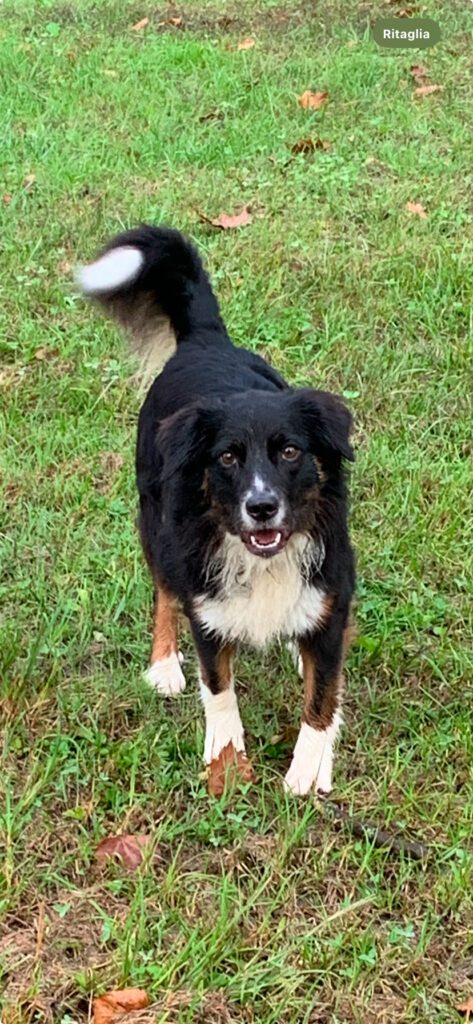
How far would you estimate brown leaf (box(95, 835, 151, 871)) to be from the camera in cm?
263

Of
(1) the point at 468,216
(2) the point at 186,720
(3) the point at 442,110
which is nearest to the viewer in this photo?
(2) the point at 186,720

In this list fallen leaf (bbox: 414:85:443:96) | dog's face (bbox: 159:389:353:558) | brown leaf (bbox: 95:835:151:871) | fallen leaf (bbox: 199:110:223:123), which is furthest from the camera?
fallen leaf (bbox: 414:85:443:96)

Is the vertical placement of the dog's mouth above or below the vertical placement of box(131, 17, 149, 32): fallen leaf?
above

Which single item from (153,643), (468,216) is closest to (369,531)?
(153,643)

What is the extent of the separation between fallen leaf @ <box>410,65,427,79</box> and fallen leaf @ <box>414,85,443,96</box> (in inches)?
6.8

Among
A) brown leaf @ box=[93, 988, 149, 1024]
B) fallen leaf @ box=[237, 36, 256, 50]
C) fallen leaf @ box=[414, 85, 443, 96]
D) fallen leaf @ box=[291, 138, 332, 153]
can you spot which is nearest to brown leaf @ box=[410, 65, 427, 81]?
fallen leaf @ box=[414, 85, 443, 96]

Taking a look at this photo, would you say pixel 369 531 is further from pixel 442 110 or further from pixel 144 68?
pixel 144 68

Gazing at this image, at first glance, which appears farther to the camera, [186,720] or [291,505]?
[186,720]

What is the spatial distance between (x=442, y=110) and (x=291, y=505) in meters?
5.00

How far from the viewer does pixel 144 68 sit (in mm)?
7430

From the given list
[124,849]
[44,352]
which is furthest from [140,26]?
[124,849]

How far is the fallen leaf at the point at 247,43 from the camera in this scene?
7676 mm

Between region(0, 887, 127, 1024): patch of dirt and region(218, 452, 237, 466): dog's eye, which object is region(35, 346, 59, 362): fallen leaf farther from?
region(0, 887, 127, 1024): patch of dirt

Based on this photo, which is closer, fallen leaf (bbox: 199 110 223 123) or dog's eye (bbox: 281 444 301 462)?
dog's eye (bbox: 281 444 301 462)
